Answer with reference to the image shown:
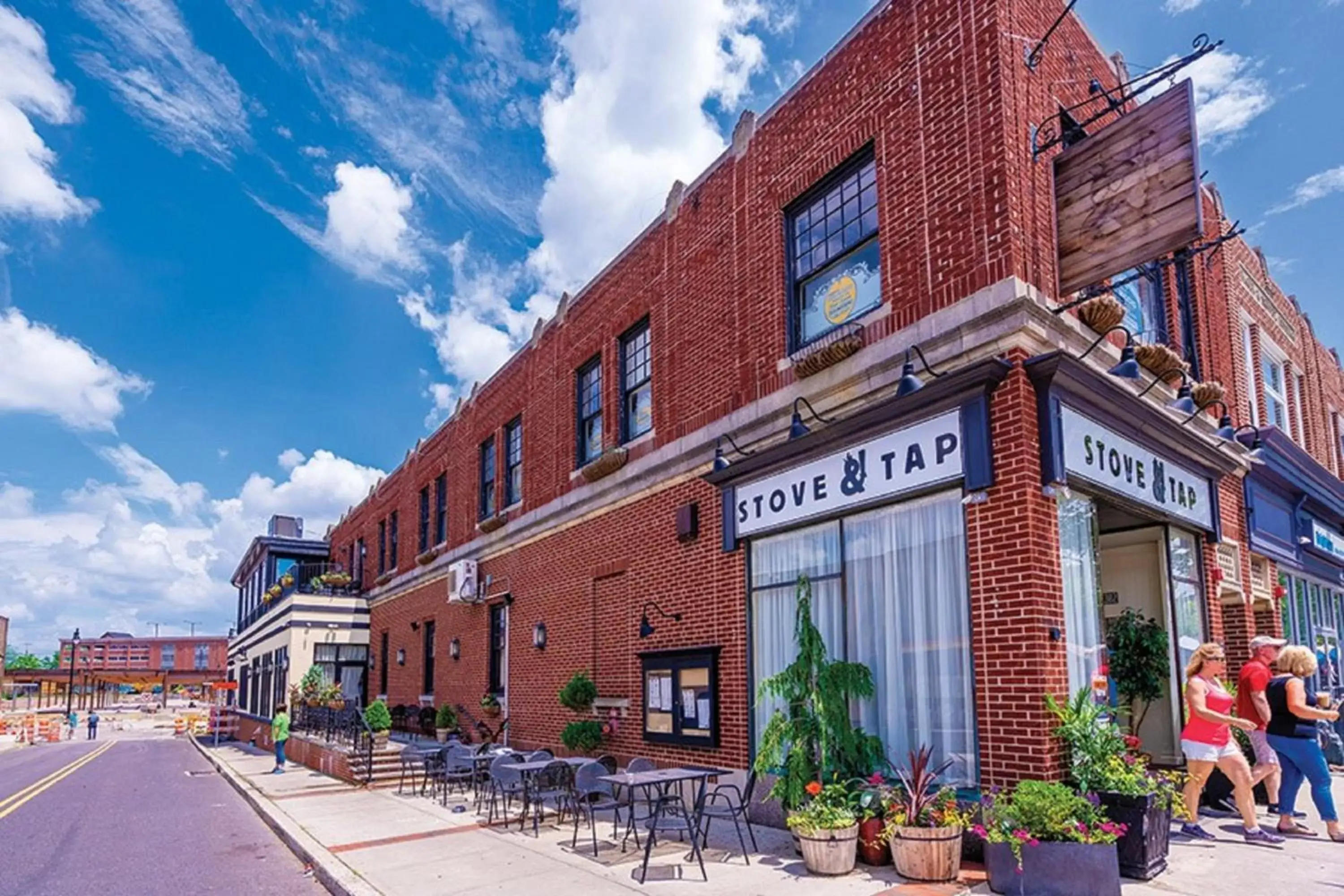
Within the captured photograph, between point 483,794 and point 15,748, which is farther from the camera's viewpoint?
point 15,748

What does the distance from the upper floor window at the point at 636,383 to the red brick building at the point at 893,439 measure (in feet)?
0.17

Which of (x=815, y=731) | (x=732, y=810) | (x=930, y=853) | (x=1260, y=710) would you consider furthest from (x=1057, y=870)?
(x=1260, y=710)

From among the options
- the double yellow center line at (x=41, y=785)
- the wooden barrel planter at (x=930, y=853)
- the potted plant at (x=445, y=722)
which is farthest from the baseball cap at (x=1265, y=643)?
the double yellow center line at (x=41, y=785)

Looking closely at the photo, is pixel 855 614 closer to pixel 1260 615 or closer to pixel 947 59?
pixel 947 59

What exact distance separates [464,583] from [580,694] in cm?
625

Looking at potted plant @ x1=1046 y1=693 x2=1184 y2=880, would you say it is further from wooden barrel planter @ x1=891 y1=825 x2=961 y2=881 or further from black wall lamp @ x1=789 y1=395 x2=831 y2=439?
black wall lamp @ x1=789 y1=395 x2=831 y2=439

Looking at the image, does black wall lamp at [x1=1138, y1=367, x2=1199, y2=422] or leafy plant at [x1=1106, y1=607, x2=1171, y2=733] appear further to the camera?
leafy plant at [x1=1106, y1=607, x2=1171, y2=733]

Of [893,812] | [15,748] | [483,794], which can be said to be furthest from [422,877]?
[15,748]

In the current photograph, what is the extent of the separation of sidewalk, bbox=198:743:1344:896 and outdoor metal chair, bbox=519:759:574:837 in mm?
196

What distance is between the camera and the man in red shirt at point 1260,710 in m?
8.38

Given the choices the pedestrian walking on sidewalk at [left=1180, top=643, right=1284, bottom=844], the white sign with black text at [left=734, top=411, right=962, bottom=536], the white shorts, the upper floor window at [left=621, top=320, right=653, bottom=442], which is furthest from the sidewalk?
the upper floor window at [left=621, top=320, right=653, bottom=442]

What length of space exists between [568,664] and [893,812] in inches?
316

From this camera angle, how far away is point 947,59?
8.89m

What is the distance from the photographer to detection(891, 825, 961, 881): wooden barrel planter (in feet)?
22.9
